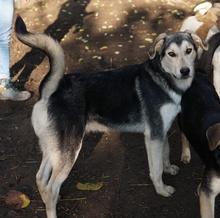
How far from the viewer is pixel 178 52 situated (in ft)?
12.7

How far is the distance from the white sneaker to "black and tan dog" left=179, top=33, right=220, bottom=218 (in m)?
2.54

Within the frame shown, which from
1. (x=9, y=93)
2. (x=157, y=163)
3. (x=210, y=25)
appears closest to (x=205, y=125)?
(x=157, y=163)

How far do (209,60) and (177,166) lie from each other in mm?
1244

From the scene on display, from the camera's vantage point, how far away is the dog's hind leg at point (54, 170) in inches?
147

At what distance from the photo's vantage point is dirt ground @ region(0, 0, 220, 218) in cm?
418

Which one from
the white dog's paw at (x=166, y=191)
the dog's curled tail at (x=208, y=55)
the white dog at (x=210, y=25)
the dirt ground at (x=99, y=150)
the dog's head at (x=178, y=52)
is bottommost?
the dirt ground at (x=99, y=150)

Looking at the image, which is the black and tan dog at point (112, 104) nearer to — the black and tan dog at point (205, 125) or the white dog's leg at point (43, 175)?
the white dog's leg at point (43, 175)

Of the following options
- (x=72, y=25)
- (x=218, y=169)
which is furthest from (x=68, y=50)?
(x=218, y=169)

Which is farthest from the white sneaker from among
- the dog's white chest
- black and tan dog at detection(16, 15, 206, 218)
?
the dog's white chest

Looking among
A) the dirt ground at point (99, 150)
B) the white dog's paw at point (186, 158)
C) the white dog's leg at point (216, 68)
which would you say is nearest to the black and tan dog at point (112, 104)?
the dirt ground at point (99, 150)

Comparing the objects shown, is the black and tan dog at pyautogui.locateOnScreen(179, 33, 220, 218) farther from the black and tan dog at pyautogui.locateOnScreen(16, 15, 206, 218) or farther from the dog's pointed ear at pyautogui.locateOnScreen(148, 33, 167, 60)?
the dog's pointed ear at pyautogui.locateOnScreen(148, 33, 167, 60)

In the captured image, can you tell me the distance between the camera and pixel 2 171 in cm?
470

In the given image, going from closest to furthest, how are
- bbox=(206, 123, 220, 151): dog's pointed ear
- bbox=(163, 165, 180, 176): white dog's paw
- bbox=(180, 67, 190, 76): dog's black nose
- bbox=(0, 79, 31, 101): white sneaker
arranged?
bbox=(206, 123, 220, 151): dog's pointed ear → bbox=(180, 67, 190, 76): dog's black nose → bbox=(163, 165, 180, 176): white dog's paw → bbox=(0, 79, 31, 101): white sneaker

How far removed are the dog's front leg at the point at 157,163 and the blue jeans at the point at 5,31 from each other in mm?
2617
